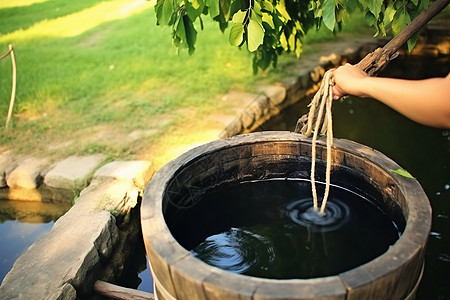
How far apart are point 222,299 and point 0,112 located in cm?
411

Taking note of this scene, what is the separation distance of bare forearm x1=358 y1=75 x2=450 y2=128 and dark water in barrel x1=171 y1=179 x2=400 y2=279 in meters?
0.66

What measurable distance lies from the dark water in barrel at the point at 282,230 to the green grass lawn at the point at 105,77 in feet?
5.38

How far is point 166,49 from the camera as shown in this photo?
5.95 metres

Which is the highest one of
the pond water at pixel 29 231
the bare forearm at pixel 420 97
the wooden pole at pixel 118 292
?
the bare forearm at pixel 420 97

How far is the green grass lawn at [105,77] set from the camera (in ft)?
14.0

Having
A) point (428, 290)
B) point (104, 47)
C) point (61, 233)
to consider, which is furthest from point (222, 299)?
point (104, 47)

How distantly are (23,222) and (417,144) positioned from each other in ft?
11.5

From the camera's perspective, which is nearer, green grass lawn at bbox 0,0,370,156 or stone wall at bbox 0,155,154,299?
stone wall at bbox 0,155,154,299

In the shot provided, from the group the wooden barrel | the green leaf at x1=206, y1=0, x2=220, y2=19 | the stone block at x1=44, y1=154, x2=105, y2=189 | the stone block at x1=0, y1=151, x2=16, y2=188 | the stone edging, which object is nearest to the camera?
the wooden barrel

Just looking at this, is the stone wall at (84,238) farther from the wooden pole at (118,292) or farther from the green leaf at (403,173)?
the green leaf at (403,173)

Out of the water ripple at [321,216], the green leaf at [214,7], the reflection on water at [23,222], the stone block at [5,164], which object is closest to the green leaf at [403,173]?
the water ripple at [321,216]

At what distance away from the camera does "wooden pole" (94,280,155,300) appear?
94.3 inches

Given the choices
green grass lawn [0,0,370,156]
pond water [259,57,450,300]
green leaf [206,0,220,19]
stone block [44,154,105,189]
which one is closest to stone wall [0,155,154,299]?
stone block [44,154,105,189]

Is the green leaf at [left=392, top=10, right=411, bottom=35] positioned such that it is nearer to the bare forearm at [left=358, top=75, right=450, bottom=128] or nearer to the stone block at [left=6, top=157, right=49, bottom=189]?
the bare forearm at [left=358, top=75, right=450, bottom=128]
